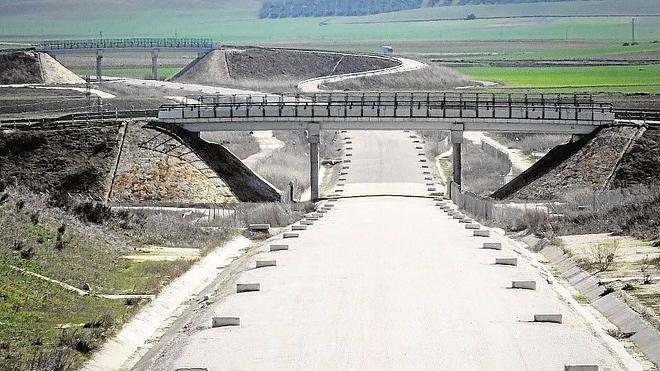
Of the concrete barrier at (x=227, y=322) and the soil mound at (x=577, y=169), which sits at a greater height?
the concrete barrier at (x=227, y=322)

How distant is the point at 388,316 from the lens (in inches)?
1374

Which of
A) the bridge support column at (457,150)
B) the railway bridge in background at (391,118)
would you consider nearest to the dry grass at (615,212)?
the bridge support column at (457,150)

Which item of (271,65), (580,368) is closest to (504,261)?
(580,368)

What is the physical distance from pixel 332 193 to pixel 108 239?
99.9 ft

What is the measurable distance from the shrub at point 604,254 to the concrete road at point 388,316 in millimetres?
1938

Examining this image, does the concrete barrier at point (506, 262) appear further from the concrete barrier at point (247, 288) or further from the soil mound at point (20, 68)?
the soil mound at point (20, 68)

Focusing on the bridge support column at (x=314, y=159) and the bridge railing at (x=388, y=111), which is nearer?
the bridge support column at (x=314, y=159)

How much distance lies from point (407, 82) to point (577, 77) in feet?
49.6

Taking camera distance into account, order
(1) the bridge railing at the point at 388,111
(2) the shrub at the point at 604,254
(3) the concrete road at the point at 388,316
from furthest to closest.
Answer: (1) the bridge railing at the point at 388,111 → (2) the shrub at the point at 604,254 → (3) the concrete road at the point at 388,316

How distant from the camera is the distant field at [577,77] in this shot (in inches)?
5507

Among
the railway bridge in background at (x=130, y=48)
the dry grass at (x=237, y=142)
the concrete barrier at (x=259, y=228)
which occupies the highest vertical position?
the railway bridge in background at (x=130, y=48)

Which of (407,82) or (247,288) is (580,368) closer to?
(247,288)

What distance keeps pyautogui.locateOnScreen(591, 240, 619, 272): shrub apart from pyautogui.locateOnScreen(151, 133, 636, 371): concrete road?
6.36 ft

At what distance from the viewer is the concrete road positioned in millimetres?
30734
